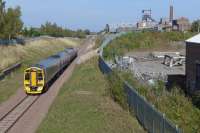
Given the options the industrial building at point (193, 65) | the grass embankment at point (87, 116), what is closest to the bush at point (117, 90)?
the grass embankment at point (87, 116)

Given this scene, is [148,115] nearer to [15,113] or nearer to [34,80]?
[15,113]

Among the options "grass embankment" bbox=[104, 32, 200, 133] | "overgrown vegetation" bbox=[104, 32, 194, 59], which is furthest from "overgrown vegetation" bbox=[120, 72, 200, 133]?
"overgrown vegetation" bbox=[104, 32, 194, 59]

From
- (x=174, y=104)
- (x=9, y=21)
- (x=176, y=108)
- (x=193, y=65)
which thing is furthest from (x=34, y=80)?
(x=9, y=21)

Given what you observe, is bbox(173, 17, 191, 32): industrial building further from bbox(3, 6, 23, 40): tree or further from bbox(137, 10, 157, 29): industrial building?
bbox(3, 6, 23, 40): tree

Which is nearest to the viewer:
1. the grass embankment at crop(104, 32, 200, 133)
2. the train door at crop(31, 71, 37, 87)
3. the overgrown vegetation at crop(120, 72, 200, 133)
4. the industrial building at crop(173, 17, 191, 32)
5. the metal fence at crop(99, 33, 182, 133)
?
the metal fence at crop(99, 33, 182, 133)

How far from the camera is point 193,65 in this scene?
2972cm

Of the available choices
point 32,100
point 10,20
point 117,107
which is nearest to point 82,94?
point 32,100

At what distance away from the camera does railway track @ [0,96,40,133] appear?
21395 millimetres

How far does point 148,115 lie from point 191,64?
13.6 meters

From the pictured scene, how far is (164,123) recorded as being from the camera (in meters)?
14.1

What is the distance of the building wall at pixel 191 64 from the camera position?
94.9 ft

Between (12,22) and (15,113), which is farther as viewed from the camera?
(12,22)

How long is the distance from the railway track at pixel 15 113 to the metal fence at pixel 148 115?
5220 millimetres

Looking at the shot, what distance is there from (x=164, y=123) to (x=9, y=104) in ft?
51.1
